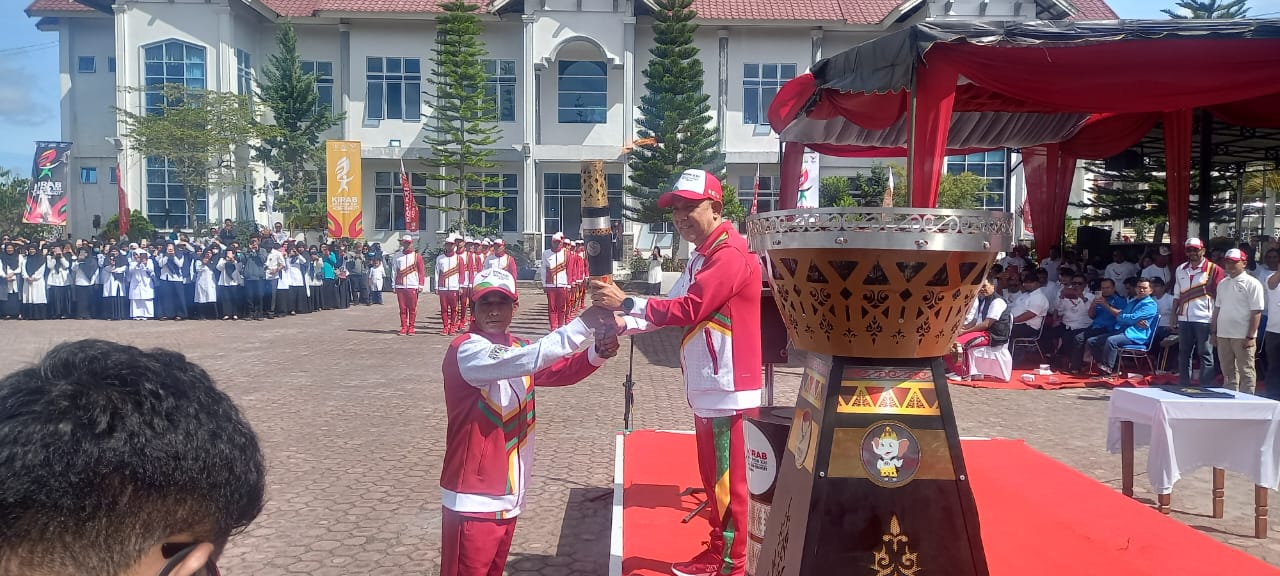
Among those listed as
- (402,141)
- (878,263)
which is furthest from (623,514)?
(402,141)

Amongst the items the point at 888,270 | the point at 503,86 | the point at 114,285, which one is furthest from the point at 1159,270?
the point at 503,86

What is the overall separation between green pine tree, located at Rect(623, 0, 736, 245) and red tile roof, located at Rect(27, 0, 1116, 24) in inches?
124

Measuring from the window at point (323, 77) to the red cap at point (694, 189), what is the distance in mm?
30049

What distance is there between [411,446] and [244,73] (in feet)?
92.1

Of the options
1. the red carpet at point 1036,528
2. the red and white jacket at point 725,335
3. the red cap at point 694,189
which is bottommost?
the red carpet at point 1036,528

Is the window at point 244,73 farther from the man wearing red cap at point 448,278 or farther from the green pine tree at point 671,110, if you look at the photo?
the man wearing red cap at point 448,278

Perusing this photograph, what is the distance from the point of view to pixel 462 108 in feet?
91.4

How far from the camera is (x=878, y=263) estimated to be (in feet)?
8.16

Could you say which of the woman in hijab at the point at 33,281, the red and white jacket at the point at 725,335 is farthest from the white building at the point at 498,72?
the red and white jacket at the point at 725,335

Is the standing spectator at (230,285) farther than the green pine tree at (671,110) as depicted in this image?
No

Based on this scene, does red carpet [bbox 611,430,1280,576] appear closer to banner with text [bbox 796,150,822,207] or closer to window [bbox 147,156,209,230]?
banner with text [bbox 796,150,822,207]

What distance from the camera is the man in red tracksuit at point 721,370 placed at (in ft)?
12.6

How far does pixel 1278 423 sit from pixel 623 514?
404 centimetres

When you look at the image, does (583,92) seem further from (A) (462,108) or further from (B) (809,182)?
(B) (809,182)
